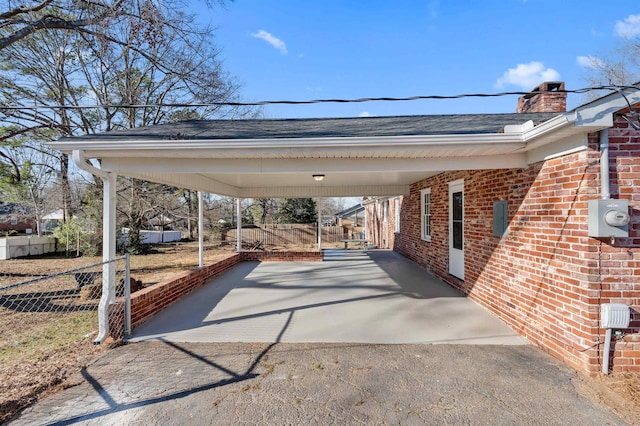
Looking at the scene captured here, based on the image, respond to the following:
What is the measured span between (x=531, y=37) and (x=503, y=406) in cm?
794

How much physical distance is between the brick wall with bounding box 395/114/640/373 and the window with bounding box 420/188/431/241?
3.27 meters

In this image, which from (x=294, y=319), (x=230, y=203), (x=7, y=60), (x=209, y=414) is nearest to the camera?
(x=209, y=414)

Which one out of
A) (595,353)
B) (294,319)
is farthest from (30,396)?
(595,353)

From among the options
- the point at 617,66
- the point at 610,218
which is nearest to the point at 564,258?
the point at 610,218

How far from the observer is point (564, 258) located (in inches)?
129

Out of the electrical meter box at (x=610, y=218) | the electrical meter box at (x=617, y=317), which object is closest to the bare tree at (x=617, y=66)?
the electrical meter box at (x=610, y=218)

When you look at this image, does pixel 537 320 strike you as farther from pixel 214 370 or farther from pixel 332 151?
pixel 214 370

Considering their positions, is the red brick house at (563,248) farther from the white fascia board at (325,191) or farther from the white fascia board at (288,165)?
the white fascia board at (325,191)

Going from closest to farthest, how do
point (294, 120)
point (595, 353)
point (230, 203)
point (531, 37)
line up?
1. point (595, 353)
2. point (294, 120)
3. point (531, 37)
4. point (230, 203)

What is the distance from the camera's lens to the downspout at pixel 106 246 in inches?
153

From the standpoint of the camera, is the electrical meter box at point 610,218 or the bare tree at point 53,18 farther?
the bare tree at point 53,18

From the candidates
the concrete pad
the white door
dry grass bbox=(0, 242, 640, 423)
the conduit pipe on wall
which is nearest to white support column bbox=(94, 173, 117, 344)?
dry grass bbox=(0, 242, 640, 423)

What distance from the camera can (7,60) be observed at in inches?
432

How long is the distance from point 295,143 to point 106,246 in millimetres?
3001
